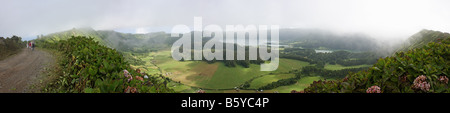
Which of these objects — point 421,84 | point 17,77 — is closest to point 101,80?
point 17,77

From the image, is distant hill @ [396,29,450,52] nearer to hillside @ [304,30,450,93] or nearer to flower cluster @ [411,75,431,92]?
hillside @ [304,30,450,93]

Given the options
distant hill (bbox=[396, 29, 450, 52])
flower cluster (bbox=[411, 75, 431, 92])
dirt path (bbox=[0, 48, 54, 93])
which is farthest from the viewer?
distant hill (bbox=[396, 29, 450, 52])

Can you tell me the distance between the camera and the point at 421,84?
4266 millimetres

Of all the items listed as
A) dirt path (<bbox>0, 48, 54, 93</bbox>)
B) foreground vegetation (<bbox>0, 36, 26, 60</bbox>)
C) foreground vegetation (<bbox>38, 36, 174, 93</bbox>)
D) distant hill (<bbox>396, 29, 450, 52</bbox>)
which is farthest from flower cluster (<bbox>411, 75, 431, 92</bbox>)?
foreground vegetation (<bbox>0, 36, 26, 60</bbox>)

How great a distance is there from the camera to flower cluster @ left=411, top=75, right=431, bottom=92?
167 inches

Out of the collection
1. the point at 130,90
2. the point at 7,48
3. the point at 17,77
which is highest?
the point at 7,48

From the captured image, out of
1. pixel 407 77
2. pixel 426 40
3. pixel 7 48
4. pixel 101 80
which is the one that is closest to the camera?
pixel 407 77

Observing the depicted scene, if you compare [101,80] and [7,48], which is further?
[7,48]

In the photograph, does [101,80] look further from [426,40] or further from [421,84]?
[426,40]

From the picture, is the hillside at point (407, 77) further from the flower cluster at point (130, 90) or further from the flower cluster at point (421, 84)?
the flower cluster at point (130, 90)

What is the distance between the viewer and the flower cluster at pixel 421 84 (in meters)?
4.23

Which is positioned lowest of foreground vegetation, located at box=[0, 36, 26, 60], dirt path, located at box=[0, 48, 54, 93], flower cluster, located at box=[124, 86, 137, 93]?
dirt path, located at box=[0, 48, 54, 93]
